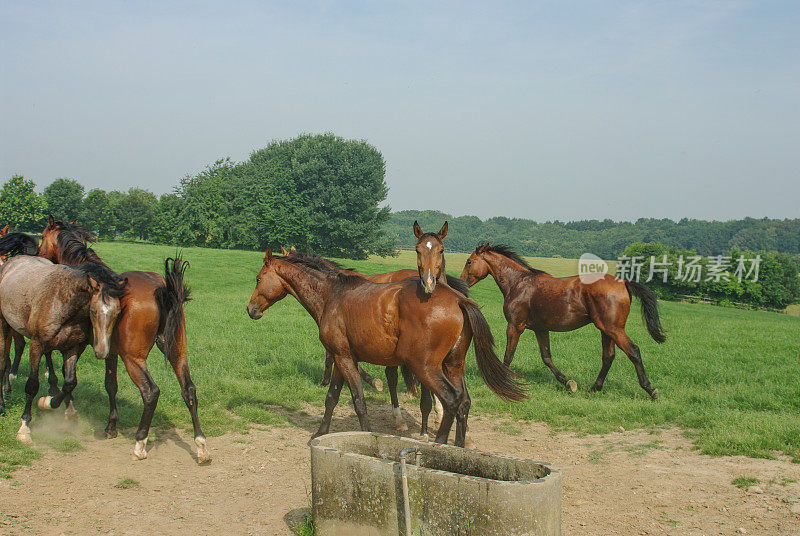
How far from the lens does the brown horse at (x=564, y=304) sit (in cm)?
902

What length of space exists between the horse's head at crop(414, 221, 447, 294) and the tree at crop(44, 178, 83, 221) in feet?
198

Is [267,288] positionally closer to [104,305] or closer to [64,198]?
[104,305]

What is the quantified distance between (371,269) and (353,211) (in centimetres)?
2187

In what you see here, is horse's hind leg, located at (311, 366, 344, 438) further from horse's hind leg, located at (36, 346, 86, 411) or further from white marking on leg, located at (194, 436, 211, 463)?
horse's hind leg, located at (36, 346, 86, 411)

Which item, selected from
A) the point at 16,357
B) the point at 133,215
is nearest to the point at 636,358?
the point at 16,357

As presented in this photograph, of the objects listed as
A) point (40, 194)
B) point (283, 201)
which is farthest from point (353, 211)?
point (40, 194)

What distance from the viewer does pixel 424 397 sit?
6809 millimetres

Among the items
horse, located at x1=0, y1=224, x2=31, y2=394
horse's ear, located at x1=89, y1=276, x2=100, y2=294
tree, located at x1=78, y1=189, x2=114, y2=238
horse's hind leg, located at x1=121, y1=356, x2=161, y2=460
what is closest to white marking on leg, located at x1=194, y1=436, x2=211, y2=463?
horse's hind leg, located at x1=121, y1=356, x2=161, y2=460

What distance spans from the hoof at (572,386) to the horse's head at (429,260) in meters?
4.53

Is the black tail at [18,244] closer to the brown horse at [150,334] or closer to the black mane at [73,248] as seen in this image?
the black mane at [73,248]

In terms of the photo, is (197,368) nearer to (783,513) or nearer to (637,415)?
(637,415)

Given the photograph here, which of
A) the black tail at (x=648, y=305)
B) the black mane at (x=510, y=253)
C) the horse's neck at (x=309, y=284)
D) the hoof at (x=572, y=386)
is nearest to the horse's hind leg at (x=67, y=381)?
the horse's neck at (x=309, y=284)

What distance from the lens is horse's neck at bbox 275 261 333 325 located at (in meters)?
7.06

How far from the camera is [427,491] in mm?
3598
